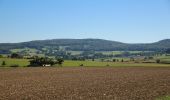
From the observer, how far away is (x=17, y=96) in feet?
83.3

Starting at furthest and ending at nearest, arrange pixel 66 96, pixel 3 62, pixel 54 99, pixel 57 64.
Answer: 1. pixel 57 64
2. pixel 3 62
3. pixel 66 96
4. pixel 54 99

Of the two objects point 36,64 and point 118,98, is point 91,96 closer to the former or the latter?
point 118,98

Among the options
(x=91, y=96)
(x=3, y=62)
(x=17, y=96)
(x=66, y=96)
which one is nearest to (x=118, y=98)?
(x=91, y=96)

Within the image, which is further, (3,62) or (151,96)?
(3,62)

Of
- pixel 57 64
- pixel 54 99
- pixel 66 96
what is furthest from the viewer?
pixel 57 64

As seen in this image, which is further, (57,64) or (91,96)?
(57,64)

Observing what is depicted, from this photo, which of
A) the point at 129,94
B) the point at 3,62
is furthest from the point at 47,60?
the point at 129,94

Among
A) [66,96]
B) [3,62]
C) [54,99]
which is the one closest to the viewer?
[54,99]

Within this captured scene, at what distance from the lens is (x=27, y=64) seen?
94.3m

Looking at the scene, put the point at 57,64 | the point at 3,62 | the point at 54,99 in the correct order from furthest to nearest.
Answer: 1. the point at 57,64
2. the point at 3,62
3. the point at 54,99

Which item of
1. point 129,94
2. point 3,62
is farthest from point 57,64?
point 129,94

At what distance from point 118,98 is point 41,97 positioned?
16.8 feet

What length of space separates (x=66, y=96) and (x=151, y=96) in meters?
5.89

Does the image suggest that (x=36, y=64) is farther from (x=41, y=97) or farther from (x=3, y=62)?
(x=41, y=97)
